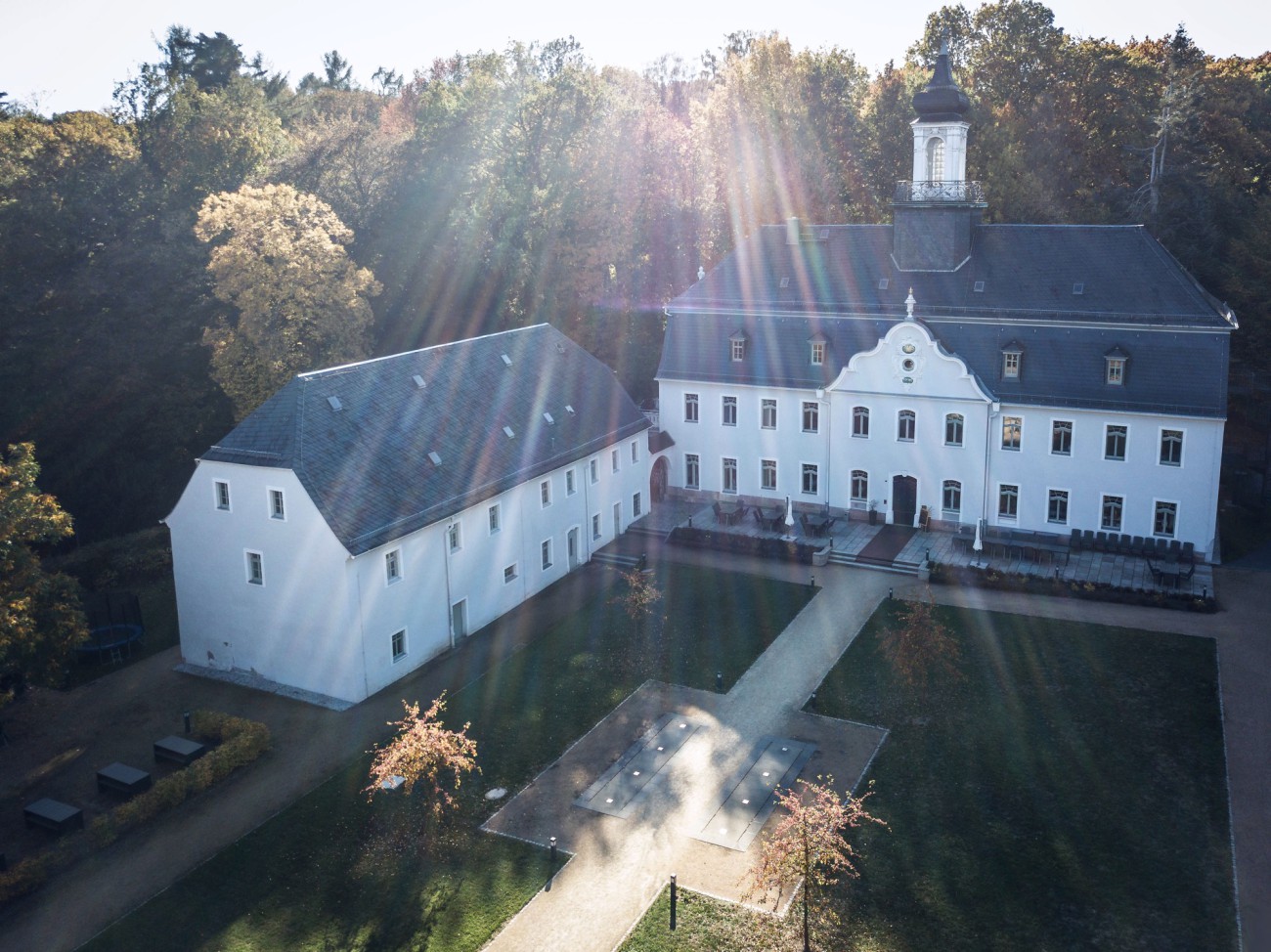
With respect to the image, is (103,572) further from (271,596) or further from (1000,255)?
(1000,255)

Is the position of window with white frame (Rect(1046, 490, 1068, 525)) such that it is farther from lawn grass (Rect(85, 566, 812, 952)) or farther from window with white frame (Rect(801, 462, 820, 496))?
lawn grass (Rect(85, 566, 812, 952))

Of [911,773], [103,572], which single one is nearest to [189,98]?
[103,572]

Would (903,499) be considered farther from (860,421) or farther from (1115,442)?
(1115,442)

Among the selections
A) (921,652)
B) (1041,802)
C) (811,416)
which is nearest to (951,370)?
(811,416)

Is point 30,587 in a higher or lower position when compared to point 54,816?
higher

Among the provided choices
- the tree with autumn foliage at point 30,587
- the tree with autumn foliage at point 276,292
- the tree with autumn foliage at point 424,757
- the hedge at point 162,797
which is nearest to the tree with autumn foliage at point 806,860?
the tree with autumn foliage at point 424,757

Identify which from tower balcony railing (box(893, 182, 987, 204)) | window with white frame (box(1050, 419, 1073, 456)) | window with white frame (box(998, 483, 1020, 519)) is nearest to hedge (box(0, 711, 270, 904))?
window with white frame (box(998, 483, 1020, 519))
